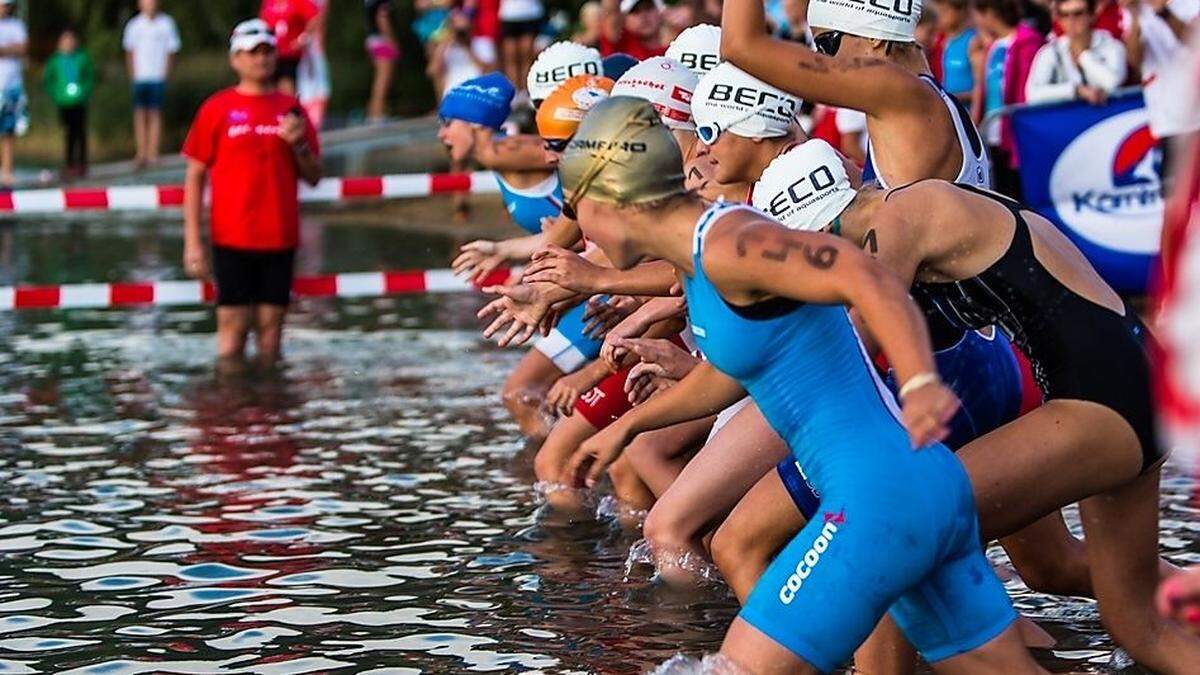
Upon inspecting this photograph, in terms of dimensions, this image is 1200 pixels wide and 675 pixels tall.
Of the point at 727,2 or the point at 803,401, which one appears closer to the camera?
the point at 803,401

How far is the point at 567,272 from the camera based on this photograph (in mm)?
6203

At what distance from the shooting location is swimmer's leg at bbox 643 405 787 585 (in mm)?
6727

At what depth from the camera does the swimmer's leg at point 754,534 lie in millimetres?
5906

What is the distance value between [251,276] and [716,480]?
672 cm

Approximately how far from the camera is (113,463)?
1005 centimetres

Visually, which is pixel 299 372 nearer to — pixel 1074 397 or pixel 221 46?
pixel 1074 397

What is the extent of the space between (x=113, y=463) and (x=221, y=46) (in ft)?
87.5

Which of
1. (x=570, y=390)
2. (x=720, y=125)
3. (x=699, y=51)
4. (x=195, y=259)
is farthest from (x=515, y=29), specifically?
(x=720, y=125)

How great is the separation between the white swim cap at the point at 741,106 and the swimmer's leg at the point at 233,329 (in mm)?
6533

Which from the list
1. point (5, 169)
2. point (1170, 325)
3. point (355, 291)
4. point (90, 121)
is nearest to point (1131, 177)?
point (355, 291)

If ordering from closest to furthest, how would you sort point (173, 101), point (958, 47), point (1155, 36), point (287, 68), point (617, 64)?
1. point (617, 64)
2. point (1155, 36)
3. point (958, 47)
4. point (287, 68)
5. point (173, 101)

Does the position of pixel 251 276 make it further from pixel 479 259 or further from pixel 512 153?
pixel 479 259

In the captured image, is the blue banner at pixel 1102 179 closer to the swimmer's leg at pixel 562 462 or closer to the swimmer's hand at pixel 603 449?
the swimmer's leg at pixel 562 462

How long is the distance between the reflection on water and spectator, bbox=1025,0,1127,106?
12.7ft
